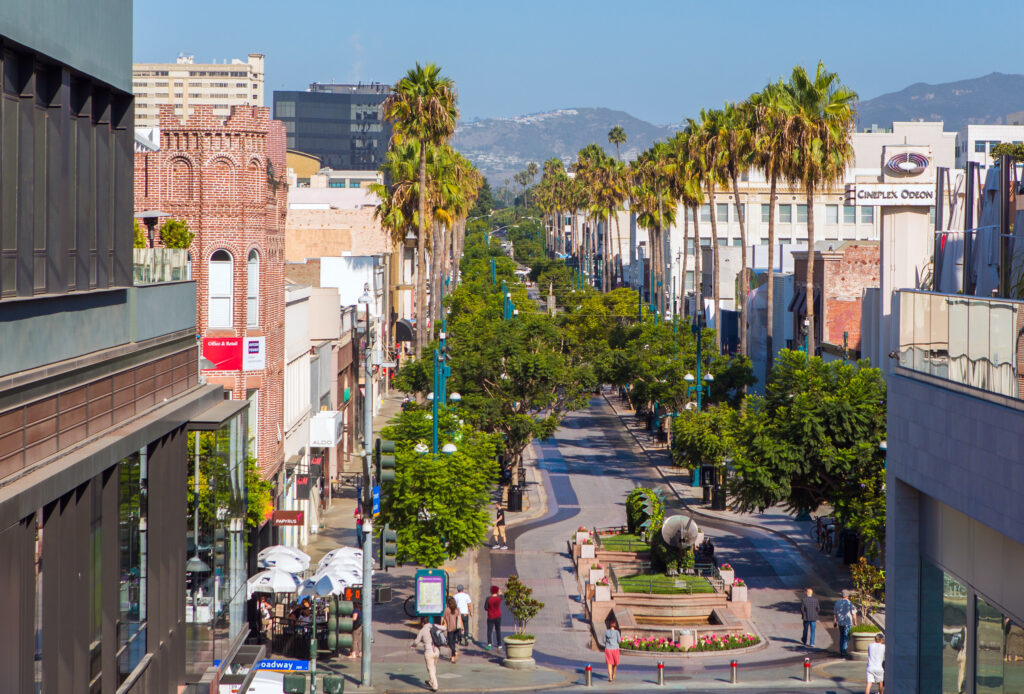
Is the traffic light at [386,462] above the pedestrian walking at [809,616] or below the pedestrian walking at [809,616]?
above

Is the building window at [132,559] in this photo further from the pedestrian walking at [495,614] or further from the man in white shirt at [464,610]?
the man in white shirt at [464,610]

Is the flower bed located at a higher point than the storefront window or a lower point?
lower

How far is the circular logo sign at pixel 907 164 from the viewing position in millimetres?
47781

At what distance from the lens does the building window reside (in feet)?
46.4

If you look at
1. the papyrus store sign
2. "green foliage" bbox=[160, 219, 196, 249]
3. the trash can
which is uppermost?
the papyrus store sign

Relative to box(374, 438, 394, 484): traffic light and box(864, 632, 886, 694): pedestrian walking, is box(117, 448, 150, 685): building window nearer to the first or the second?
box(374, 438, 394, 484): traffic light

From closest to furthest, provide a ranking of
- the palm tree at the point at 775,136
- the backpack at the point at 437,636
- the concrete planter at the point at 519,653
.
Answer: the concrete planter at the point at 519,653 < the backpack at the point at 437,636 < the palm tree at the point at 775,136

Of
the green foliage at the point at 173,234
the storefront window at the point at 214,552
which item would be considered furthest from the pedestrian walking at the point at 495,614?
the storefront window at the point at 214,552

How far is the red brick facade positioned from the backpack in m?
8.71

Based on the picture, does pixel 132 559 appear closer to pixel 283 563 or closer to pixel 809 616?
pixel 283 563

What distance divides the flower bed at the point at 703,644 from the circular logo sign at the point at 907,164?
22.1 metres

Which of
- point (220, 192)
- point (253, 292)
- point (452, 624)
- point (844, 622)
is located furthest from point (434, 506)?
point (220, 192)

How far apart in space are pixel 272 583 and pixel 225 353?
7.70m

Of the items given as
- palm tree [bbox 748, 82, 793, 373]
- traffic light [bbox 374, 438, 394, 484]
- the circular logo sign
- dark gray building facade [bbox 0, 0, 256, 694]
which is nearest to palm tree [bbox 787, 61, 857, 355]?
palm tree [bbox 748, 82, 793, 373]
